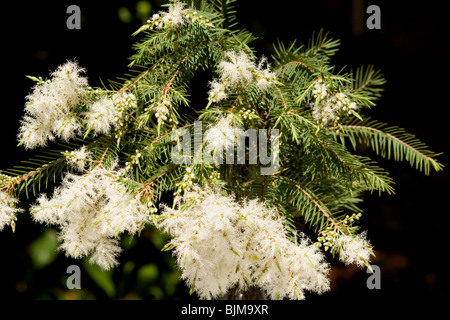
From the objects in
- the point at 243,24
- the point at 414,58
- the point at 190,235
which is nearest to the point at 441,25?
the point at 414,58

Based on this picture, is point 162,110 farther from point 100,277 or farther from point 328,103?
point 100,277

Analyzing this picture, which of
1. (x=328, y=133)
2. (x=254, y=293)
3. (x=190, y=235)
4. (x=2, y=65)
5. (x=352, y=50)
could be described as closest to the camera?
(x=190, y=235)

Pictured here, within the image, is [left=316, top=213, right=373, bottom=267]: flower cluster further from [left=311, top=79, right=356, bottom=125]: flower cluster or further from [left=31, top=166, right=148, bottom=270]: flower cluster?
[left=31, top=166, right=148, bottom=270]: flower cluster

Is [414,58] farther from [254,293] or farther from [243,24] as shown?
[254,293]

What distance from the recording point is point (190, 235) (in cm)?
45

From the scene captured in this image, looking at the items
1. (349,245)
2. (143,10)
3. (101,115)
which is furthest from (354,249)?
(143,10)

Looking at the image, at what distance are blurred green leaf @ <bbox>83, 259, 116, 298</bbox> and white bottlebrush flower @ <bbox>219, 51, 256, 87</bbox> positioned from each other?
0.62 meters

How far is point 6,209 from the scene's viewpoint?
0.52 metres

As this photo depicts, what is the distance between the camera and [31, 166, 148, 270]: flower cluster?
463mm

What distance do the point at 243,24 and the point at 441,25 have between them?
→ 0.65 meters

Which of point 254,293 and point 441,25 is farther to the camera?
point 441,25

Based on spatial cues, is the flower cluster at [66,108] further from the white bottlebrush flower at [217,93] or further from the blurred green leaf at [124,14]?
the blurred green leaf at [124,14]

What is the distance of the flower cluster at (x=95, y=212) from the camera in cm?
46

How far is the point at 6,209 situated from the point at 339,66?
837 mm
